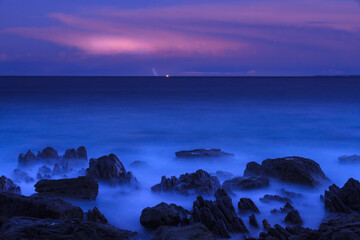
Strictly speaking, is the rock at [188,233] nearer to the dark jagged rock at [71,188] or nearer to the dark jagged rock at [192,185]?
the dark jagged rock at [192,185]

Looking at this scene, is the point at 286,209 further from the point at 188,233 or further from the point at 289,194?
the point at 188,233

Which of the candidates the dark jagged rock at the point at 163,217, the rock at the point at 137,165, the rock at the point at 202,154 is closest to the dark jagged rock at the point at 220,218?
the dark jagged rock at the point at 163,217

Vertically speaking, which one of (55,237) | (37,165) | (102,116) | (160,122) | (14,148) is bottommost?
(55,237)

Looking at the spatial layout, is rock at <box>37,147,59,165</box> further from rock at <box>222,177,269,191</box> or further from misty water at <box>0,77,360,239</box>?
rock at <box>222,177,269,191</box>

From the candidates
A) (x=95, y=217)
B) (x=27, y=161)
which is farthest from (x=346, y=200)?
(x=27, y=161)

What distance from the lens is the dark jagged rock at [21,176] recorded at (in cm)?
979

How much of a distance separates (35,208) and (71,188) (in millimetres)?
1785

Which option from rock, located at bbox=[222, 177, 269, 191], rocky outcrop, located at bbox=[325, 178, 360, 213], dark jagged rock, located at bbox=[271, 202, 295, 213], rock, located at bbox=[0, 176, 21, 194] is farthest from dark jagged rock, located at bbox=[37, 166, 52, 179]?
rocky outcrop, located at bbox=[325, 178, 360, 213]

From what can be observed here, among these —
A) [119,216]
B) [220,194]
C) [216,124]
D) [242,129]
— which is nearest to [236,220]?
[220,194]

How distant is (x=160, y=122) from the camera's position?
2308 cm

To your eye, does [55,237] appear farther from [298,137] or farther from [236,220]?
[298,137]

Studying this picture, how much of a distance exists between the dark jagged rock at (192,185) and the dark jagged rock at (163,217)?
1.65 m

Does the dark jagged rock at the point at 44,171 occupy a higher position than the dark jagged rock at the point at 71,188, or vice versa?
the dark jagged rock at the point at 44,171

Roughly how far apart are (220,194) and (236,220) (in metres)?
1.22
